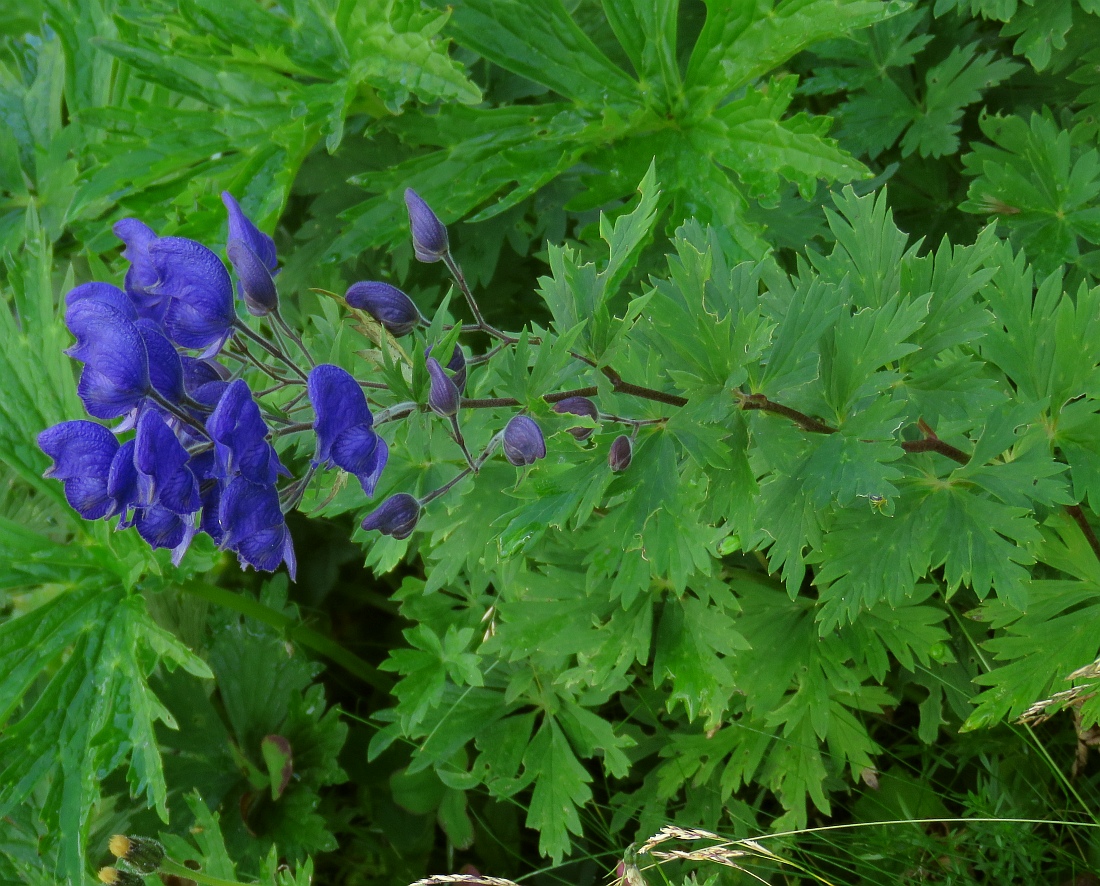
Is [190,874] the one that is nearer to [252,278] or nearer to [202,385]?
[202,385]

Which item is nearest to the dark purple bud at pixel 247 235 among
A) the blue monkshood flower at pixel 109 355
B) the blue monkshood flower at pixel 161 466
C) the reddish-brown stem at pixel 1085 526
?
the blue monkshood flower at pixel 109 355

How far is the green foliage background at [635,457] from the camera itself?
65.4 inches

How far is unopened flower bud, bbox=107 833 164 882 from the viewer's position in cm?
201

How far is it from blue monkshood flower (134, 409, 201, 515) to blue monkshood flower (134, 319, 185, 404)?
83mm

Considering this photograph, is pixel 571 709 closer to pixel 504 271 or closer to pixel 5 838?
pixel 504 271

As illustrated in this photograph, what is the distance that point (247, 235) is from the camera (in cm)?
162

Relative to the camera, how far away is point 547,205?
9.20ft

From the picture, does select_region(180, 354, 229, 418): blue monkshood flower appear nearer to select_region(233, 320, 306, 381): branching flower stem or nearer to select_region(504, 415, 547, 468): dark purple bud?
select_region(233, 320, 306, 381): branching flower stem

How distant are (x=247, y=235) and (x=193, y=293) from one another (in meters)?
0.16

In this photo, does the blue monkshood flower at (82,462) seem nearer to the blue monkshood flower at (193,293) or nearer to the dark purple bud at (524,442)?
the blue monkshood flower at (193,293)

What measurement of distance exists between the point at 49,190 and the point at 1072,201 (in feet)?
9.58

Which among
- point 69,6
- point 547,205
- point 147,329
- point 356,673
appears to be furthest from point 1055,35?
point 69,6

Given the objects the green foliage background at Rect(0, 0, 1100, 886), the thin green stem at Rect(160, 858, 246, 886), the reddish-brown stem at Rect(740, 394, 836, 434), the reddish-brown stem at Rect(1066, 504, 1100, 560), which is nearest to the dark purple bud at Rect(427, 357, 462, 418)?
the green foliage background at Rect(0, 0, 1100, 886)

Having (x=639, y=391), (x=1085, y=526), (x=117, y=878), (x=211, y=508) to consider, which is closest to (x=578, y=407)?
(x=639, y=391)
